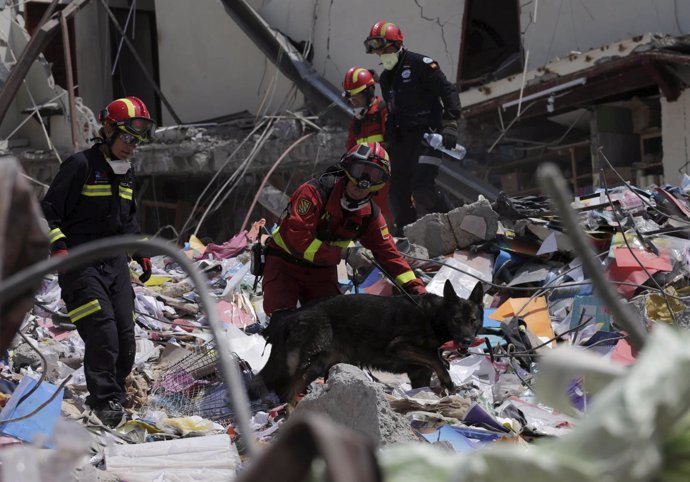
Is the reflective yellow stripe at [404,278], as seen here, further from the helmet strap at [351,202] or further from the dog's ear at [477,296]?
the helmet strap at [351,202]

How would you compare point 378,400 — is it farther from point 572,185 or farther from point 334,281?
point 572,185

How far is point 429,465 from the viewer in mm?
1346

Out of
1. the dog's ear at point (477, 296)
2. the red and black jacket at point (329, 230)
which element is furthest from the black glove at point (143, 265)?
the dog's ear at point (477, 296)

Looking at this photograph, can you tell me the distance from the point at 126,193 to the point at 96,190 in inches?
8.3

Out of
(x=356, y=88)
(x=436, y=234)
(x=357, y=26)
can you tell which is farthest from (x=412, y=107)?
(x=357, y=26)

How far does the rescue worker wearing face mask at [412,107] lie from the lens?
9.50m

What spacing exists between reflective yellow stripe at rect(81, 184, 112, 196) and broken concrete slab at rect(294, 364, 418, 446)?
1688mm

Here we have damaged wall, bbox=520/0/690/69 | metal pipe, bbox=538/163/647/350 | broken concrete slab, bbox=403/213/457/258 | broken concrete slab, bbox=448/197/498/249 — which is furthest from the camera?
damaged wall, bbox=520/0/690/69

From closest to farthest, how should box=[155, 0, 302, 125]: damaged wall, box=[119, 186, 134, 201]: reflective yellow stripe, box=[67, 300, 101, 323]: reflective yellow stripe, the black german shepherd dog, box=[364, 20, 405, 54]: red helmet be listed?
1. box=[67, 300, 101, 323]: reflective yellow stripe
2. box=[119, 186, 134, 201]: reflective yellow stripe
3. the black german shepherd dog
4. box=[364, 20, 405, 54]: red helmet
5. box=[155, 0, 302, 125]: damaged wall

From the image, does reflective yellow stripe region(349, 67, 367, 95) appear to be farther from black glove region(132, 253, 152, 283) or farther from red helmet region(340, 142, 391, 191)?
black glove region(132, 253, 152, 283)

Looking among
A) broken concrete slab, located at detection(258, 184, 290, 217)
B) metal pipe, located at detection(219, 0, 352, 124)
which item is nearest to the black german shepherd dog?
broken concrete slab, located at detection(258, 184, 290, 217)

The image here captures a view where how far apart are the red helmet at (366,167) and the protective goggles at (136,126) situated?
1225 millimetres

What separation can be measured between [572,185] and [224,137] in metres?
4.95

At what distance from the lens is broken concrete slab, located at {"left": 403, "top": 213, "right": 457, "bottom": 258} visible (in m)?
9.05
